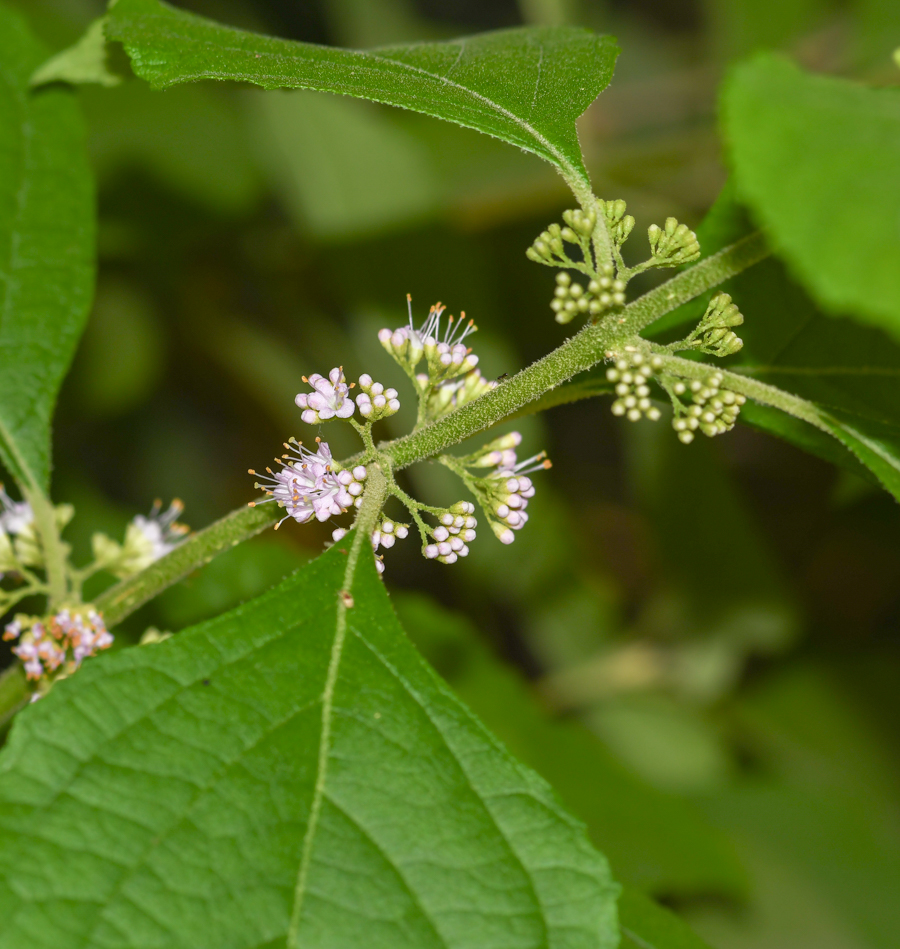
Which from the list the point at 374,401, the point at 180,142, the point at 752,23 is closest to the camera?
the point at 374,401

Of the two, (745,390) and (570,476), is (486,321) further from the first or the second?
(745,390)

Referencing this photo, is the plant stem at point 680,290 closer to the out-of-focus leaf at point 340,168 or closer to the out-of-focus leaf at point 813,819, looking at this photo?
the out-of-focus leaf at point 340,168

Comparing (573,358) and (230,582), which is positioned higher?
A: (230,582)

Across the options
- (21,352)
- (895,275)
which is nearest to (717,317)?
(895,275)

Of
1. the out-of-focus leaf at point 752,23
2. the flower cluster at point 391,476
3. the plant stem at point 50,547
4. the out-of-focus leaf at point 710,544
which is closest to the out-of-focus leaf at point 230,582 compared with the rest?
the plant stem at point 50,547

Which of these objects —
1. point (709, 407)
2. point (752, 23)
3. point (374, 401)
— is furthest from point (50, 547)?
point (752, 23)

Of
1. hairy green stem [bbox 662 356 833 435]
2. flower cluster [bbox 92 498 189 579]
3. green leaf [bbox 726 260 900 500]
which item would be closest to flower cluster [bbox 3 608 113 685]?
flower cluster [bbox 92 498 189 579]

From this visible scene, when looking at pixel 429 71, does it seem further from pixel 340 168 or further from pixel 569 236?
pixel 340 168
